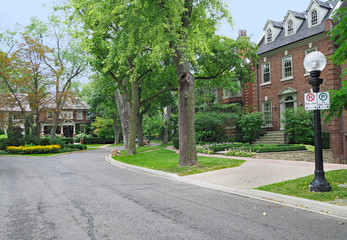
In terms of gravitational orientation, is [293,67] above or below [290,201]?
above

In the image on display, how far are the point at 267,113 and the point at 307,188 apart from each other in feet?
60.7

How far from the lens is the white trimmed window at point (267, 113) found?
24778mm

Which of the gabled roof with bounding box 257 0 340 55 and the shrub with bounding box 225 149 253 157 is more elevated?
the gabled roof with bounding box 257 0 340 55

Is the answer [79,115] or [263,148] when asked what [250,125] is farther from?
[79,115]

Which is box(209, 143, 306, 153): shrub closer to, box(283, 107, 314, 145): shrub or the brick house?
box(283, 107, 314, 145): shrub

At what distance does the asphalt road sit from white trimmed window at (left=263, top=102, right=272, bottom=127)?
18410 mm

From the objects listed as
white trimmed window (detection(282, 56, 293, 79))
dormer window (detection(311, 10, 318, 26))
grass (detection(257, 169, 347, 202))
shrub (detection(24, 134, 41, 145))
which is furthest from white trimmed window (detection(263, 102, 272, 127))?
shrub (detection(24, 134, 41, 145))

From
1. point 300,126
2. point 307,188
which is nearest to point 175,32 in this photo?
point 307,188

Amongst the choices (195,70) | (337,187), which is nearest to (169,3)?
(337,187)

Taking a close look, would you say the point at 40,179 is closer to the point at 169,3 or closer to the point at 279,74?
the point at 169,3

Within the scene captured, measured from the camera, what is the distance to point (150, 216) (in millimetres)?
5352

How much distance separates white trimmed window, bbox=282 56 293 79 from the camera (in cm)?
2287

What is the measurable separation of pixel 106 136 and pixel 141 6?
39932 mm

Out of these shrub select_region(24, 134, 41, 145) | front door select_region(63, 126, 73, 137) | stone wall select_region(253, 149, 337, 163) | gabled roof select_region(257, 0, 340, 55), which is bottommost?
stone wall select_region(253, 149, 337, 163)
